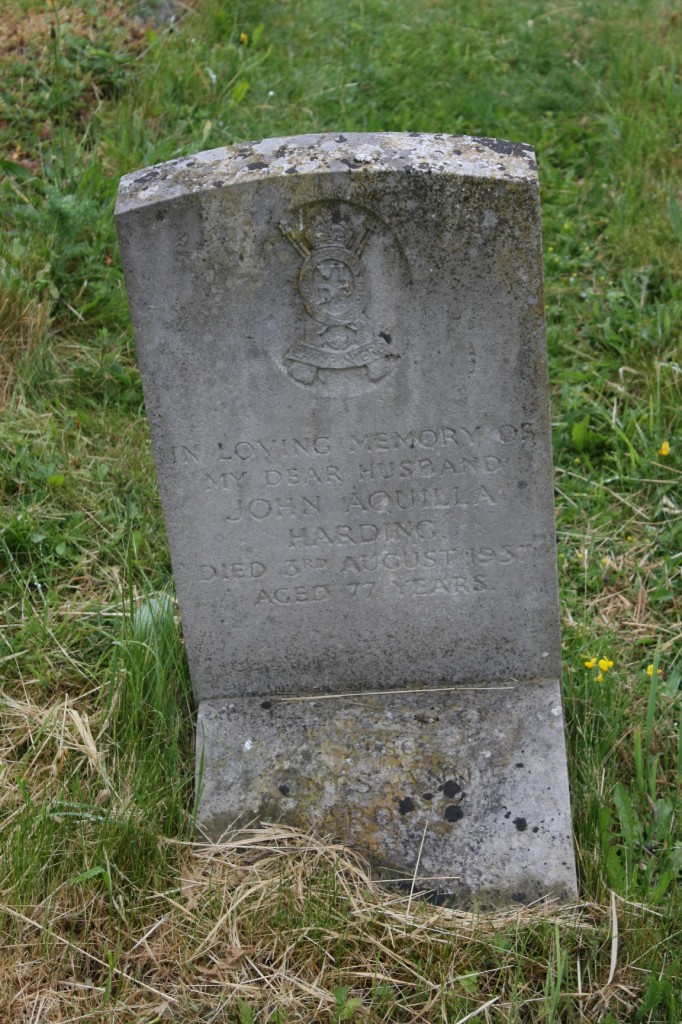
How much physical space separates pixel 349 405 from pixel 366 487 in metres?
0.23

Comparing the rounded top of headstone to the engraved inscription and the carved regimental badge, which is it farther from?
the engraved inscription

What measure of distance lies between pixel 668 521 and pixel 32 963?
7.53ft

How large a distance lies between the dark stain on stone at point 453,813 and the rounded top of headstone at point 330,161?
145 cm

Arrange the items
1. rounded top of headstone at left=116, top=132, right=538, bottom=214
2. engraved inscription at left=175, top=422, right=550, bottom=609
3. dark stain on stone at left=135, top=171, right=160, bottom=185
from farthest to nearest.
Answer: engraved inscription at left=175, top=422, right=550, bottom=609 < dark stain on stone at left=135, top=171, right=160, bottom=185 < rounded top of headstone at left=116, top=132, right=538, bottom=214

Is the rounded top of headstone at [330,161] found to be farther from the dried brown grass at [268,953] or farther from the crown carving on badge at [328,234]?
the dried brown grass at [268,953]

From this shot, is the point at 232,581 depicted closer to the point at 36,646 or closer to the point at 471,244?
the point at 36,646

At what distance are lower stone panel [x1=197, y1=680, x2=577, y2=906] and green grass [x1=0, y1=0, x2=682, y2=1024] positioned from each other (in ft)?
0.27

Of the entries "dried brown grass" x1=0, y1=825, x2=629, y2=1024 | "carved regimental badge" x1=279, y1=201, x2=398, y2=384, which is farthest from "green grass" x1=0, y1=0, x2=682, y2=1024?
"carved regimental badge" x1=279, y1=201, x2=398, y2=384

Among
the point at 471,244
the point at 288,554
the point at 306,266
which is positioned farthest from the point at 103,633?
the point at 471,244

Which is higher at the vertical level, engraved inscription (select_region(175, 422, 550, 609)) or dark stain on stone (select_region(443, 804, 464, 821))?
engraved inscription (select_region(175, 422, 550, 609))

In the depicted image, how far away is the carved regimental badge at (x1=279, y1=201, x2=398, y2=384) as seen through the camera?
229 centimetres

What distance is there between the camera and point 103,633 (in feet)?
10.8

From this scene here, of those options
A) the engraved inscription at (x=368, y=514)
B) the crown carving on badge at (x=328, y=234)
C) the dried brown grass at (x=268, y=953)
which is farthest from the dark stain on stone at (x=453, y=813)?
the crown carving on badge at (x=328, y=234)

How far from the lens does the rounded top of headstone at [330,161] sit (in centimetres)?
225
